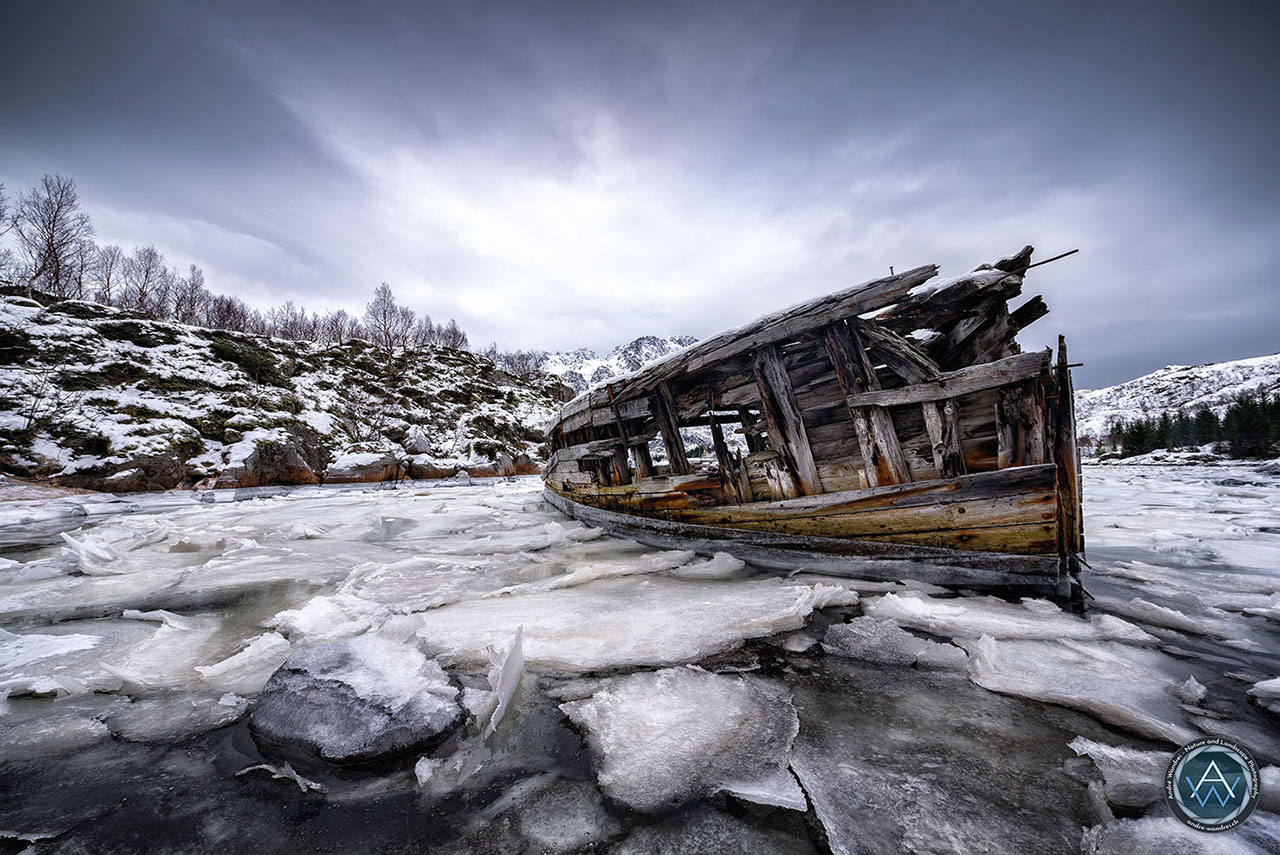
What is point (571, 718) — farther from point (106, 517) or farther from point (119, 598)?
point (106, 517)

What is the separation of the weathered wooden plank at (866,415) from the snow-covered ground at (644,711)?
104 centimetres

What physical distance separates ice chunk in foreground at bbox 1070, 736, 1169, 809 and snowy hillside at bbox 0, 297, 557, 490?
25.2m

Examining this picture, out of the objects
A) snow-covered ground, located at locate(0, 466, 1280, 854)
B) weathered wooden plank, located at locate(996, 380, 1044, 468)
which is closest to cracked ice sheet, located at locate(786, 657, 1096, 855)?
snow-covered ground, located at locate(0, 466, 1280, 854)

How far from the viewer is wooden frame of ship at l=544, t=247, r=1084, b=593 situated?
3.65 metres

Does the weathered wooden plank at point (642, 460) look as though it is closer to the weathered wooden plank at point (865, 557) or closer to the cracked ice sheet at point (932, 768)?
the weathered wooden plank at point (865, 557)

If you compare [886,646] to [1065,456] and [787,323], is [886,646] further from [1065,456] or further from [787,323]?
[787,323]

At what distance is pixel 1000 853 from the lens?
130 centimetres

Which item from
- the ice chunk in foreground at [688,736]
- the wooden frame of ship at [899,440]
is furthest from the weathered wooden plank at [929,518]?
the ice chunk in foreground at [688,736]

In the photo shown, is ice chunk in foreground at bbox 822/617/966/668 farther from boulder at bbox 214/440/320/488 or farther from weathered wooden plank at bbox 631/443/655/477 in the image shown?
boulder at bbox 214/440/320/488

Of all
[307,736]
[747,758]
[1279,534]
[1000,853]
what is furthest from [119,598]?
[1279,534]

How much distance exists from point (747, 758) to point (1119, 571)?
5.17 m

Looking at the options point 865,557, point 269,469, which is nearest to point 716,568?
point 865,557

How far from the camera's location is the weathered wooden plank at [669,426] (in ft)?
19.4

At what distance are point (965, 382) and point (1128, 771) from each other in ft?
9.54
